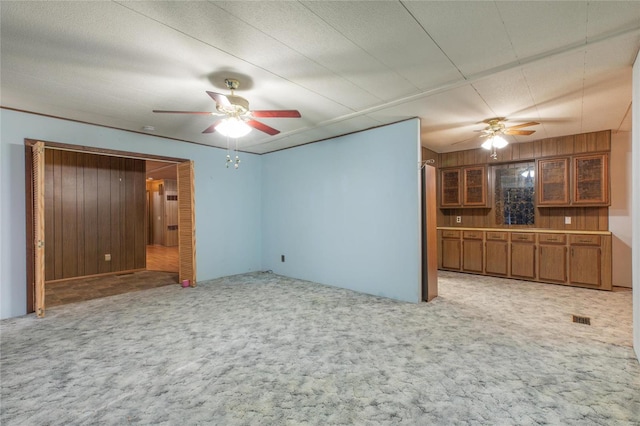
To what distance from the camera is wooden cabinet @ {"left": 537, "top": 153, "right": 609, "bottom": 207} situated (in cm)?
473

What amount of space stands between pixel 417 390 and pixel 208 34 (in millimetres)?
3013

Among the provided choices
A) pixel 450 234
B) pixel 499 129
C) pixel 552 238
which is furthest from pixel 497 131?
pixel 450 234

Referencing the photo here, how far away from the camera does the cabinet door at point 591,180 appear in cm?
470

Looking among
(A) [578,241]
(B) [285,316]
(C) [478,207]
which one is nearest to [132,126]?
(B) [285,316]

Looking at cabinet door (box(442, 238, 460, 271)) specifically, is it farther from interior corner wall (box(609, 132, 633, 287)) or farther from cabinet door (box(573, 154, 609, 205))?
interior corner wall (box(609, 132, 633, 287))

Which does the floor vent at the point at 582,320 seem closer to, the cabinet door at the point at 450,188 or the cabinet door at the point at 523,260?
the cabinet door at the point at 523,260

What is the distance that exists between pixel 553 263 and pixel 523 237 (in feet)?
1.96

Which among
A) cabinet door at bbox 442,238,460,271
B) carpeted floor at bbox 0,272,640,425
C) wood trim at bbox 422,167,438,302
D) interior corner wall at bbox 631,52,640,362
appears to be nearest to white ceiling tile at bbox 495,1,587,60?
interior corner wall at bbox 631,52,640,362

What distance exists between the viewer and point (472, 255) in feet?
18.9

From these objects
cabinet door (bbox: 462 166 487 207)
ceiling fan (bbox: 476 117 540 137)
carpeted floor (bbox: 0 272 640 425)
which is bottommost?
carpeted floor (bbox: 0 272 640 425)

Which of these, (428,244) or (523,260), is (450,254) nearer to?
(523,260)

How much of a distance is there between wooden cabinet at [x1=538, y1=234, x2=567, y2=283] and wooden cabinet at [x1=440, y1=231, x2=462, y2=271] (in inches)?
53.5

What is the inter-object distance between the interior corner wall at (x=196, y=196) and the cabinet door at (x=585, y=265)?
5.76 m

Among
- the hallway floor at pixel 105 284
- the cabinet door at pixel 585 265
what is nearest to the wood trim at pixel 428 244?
the cabinet door at pixel 585 265
